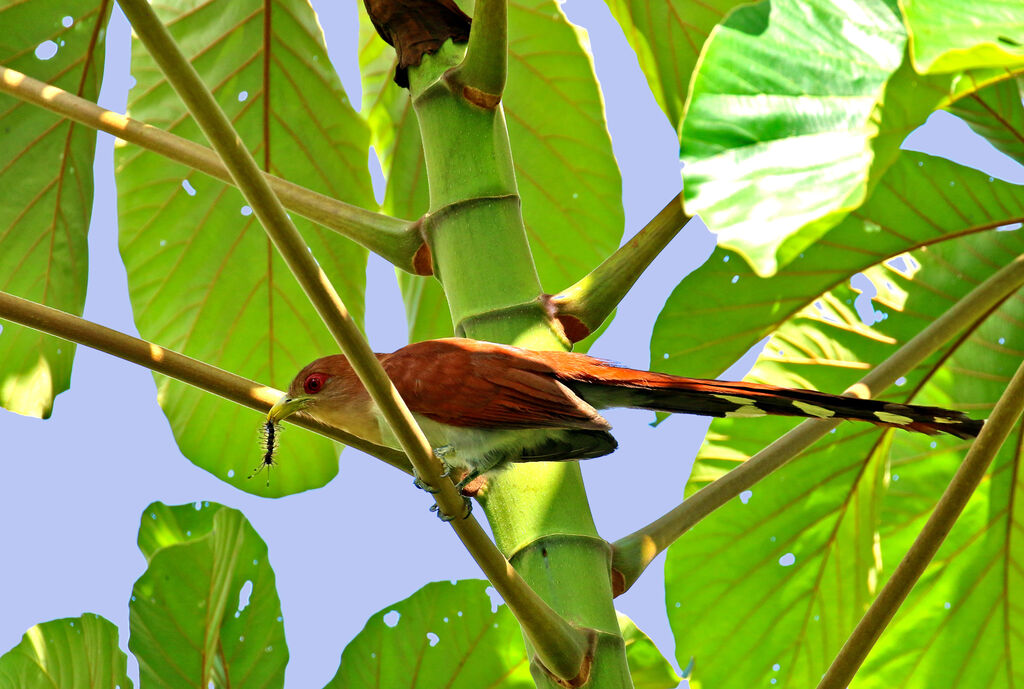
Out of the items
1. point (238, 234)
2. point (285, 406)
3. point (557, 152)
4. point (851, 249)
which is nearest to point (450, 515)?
point (285, 406)

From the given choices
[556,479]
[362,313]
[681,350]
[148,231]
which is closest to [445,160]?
[556,479]

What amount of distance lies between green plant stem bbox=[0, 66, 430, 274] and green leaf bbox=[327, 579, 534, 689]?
76 cm

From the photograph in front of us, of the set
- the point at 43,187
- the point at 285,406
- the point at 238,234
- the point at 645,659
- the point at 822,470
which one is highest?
the point at 43,187

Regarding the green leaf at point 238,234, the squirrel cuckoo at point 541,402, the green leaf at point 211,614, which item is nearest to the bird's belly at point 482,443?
the squirrel cuckoo at point 541,402

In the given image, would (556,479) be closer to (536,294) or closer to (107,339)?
(536,294)

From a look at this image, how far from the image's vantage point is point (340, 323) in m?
1.20

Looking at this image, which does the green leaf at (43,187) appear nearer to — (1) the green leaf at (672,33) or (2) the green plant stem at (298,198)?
(2) the green plant stem at (298,198)

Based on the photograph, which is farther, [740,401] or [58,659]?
[58,659]

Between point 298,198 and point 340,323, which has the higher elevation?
point 298,198

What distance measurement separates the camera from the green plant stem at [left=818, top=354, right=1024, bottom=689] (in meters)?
1.48

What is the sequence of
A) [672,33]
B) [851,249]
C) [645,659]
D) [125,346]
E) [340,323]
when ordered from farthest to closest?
[851,249] < [645,659] < [672,33] < [125,346] < [340,323]

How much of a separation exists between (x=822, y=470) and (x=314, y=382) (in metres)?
1.20

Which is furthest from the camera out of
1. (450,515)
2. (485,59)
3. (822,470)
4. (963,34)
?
(822,470)

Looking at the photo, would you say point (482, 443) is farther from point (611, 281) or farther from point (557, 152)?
point (557, 152)
